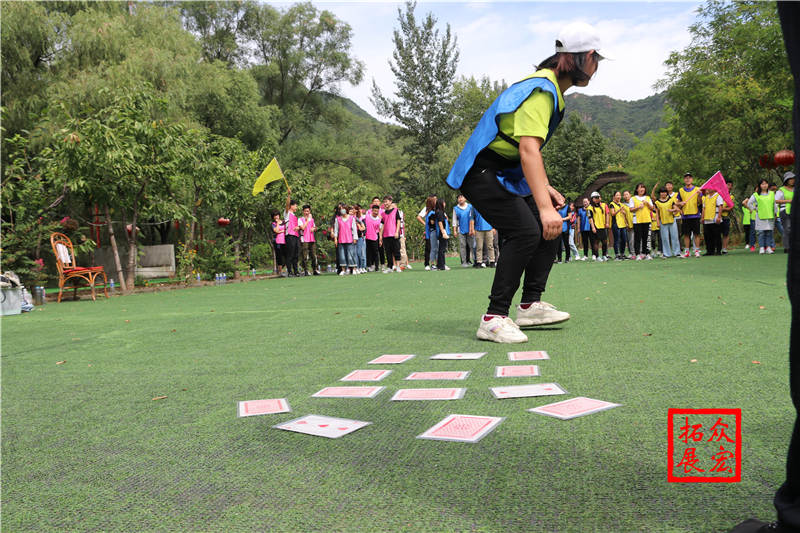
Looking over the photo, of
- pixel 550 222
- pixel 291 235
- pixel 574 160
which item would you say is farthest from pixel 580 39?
pixel 574 160

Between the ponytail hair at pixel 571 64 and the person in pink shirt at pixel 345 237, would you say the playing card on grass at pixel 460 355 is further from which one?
the person in pink shirt at pixel 345 237

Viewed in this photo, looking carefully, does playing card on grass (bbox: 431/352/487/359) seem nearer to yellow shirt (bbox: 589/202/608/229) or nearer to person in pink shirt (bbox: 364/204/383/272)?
person in pink shirt (bbox: 364/204/383/272)

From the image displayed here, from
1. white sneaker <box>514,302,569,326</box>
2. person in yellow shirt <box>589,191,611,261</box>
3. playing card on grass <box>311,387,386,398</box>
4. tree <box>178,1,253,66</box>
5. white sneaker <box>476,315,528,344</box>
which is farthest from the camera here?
tree <box>178,1,253,66</box>

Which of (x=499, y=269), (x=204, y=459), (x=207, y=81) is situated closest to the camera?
(x=204, y=459)

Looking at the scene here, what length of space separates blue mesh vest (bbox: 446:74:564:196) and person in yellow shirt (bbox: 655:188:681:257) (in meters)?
11.5

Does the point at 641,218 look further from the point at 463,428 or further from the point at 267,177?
the point at 463,428

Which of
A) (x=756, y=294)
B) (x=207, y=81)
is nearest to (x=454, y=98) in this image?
(x=207, y=81)

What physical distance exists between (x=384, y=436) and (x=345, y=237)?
44.8 ft

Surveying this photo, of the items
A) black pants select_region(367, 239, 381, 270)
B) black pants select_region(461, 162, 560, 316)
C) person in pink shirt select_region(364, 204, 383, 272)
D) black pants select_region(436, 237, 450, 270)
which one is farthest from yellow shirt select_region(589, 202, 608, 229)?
black pants select_region(461, 162, 560, 316)

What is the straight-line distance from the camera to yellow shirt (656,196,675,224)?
14.5m

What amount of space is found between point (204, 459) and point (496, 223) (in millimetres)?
2648

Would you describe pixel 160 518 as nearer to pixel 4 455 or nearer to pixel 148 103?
pixel 4 455

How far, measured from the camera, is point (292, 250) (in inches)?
630

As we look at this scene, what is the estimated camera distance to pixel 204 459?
2059mm
